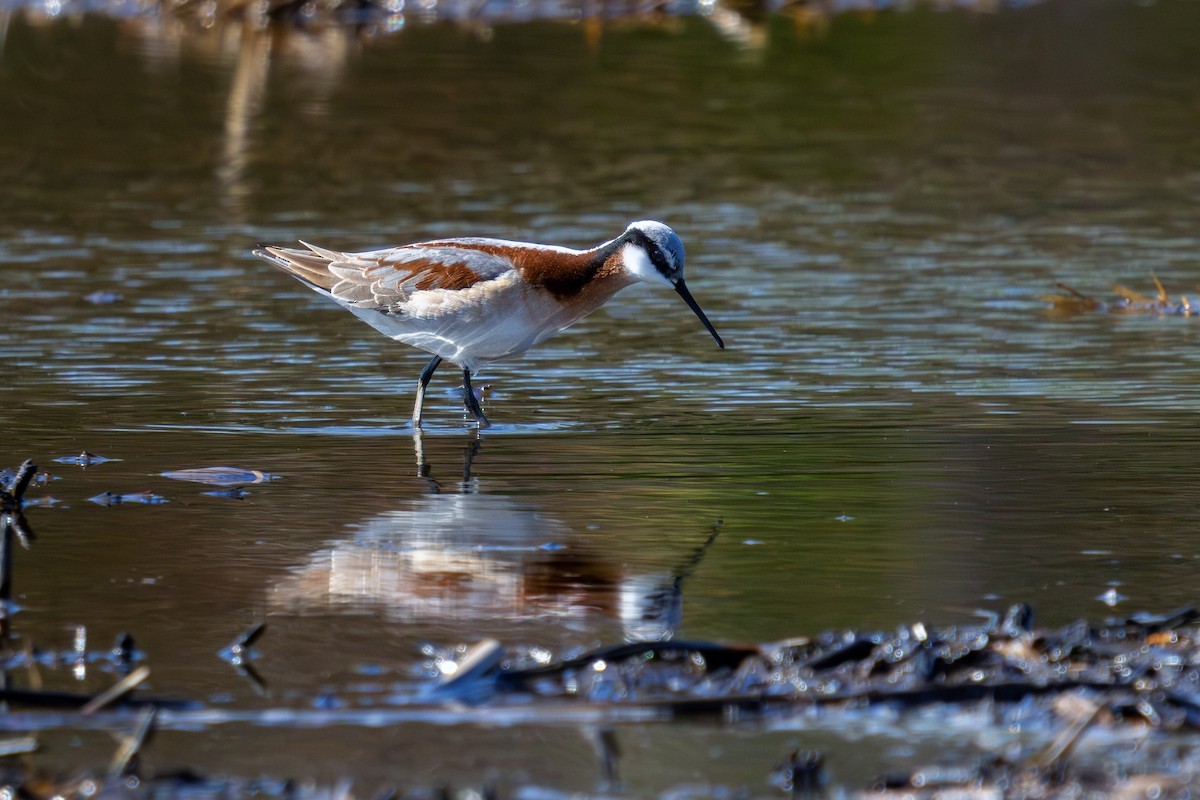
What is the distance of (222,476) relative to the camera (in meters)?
8.26

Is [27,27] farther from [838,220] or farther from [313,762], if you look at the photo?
[313,762]

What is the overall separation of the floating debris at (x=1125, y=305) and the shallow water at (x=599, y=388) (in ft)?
0.37

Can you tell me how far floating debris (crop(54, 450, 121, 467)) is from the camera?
8.56 meters

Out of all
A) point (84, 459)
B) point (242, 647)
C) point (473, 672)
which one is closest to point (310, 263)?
point (84, 459)

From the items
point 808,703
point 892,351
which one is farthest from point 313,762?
point 892,351

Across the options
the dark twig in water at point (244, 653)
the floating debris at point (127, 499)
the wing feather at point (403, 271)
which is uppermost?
the wing feather at point (403, 271)

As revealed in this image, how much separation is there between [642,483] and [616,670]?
2.70 m

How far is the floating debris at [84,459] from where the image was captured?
8562 mm

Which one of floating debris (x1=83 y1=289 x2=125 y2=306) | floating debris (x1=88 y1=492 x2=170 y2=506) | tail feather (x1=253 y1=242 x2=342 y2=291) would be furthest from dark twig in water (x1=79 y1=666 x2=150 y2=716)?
floating debris (x1=83 y1=289 x2=125 y2=306)

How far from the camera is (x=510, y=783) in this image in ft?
16.1

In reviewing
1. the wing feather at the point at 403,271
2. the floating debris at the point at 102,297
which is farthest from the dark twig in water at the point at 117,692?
the floating debris at the point at 102,297

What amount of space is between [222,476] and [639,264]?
239 cm

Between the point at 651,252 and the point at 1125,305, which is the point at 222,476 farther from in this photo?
the point at 1125,305

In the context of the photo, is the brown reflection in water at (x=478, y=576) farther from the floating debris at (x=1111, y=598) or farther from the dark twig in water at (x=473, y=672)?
the floating debris at (x=1111, y=598)
